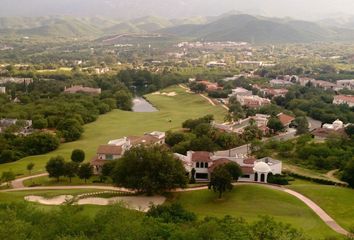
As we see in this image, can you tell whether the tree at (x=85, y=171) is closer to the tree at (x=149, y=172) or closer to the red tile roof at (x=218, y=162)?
the tree at (x=149, y=172)

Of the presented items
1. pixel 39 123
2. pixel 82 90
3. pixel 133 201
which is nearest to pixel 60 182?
pixel 133 201

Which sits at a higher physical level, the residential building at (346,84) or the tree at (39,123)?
the residential building at (346,84)

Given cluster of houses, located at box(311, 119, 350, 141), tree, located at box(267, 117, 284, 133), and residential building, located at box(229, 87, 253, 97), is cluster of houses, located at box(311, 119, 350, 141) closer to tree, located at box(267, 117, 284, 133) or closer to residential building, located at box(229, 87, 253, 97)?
tree, located at box(267, 117, 284, 133)

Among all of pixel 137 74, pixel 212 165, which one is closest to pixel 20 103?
pixel 137 74

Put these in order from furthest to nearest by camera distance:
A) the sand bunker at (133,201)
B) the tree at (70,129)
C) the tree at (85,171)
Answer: the tree at (70,129)
the tree at (85,171)
the sand bunker at (133,201)

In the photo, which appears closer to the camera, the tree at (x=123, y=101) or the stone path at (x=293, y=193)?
the stone path at (x=293, y=193)

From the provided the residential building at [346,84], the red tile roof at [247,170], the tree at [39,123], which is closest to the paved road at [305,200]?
the red tile roof at [247,170]
